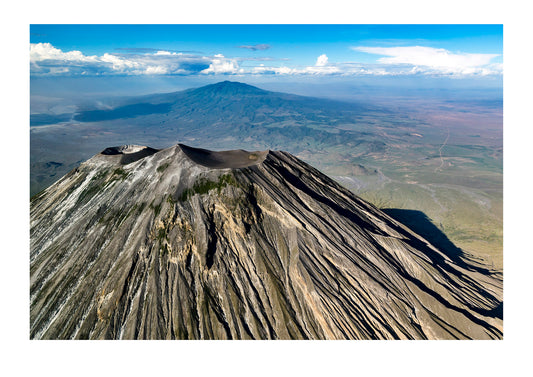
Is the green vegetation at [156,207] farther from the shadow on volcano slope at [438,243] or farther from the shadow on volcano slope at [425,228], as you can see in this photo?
the shadow on volcano slope at [425,228]

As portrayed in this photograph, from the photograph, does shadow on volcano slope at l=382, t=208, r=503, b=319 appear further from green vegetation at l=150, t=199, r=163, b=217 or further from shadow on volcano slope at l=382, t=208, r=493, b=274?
green vegetation at l=150, t=199, r=163, b=217

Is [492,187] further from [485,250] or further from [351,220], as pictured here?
[351,220]

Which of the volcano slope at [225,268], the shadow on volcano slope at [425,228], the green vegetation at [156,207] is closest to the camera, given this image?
the volcano slope at [225,268]

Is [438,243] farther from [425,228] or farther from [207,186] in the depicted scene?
[207,186]

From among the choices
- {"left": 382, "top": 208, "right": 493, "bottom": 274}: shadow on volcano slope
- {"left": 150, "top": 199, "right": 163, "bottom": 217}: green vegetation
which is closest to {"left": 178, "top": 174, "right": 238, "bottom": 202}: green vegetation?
{"left": 150, "top": 199, "right": 163, "bottom": 217}: green vegetation

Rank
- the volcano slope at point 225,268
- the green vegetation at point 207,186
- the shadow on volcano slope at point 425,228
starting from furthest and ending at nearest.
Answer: the shadow on volcano slope at point 425,228, the green vegetation at point 207,186, the volcano slope at point 225,268

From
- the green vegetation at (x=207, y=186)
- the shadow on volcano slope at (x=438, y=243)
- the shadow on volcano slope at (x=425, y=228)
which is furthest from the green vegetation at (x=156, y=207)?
the shadow on volcano slope at (x=425, y=228)
